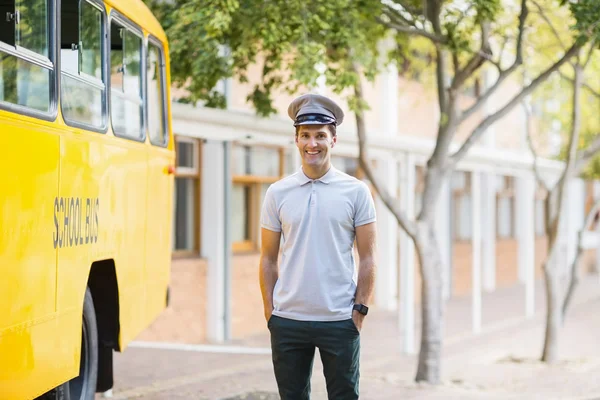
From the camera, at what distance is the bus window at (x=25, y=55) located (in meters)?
5.16

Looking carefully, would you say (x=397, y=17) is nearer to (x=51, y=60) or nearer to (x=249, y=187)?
(x=51, y=60)

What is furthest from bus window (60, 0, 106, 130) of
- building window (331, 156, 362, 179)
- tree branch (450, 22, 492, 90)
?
building window (331, 156, 362, 179)

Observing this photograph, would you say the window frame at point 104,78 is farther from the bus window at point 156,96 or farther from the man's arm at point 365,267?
the man's arm at point 365,267

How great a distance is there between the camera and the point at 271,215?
4.86m

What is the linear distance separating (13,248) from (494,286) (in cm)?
2332

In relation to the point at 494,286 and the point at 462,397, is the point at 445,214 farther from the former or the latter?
the point at 462,397

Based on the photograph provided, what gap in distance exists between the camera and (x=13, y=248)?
4844mm

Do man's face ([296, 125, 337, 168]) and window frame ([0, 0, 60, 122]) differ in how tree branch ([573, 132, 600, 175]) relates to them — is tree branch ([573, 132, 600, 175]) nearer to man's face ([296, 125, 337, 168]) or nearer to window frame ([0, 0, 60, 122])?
window frame ([0, 0, 60, 122])

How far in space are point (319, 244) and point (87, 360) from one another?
2470 mm

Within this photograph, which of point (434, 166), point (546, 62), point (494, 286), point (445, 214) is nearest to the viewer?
point (434, 166)

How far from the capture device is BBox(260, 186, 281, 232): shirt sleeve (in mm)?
4840

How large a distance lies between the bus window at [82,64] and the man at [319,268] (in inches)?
62.4

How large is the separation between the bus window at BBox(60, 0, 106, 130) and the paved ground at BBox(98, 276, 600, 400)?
309 centimetres

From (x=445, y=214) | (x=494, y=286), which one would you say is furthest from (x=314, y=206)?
(x=494, y=286)
